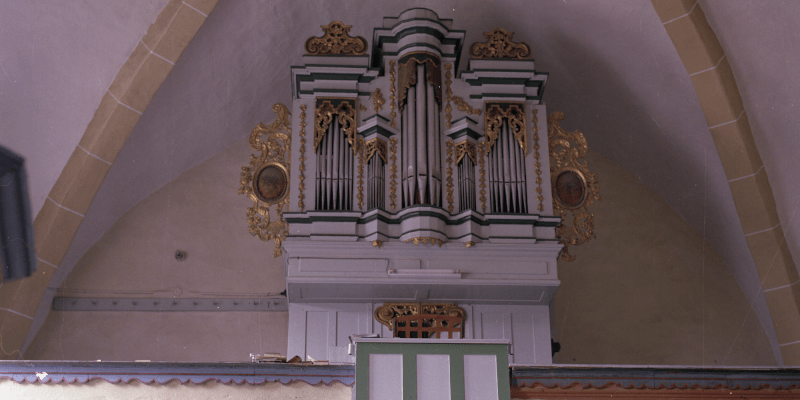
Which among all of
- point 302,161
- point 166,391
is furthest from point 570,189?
point 166,391

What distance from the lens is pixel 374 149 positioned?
796 centimetres

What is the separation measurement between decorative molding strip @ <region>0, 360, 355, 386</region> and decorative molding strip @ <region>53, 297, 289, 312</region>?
2866mm

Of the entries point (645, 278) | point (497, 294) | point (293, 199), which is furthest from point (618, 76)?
point (293, 199)

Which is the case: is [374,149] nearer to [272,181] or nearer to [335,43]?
[272,181]

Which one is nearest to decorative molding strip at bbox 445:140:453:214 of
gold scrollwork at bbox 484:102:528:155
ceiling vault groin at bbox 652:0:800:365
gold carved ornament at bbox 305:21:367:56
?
gold scrollwork at bbox 484:102:528:155

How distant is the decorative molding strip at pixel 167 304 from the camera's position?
855 cm

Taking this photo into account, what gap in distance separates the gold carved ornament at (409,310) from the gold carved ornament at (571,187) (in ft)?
3.61

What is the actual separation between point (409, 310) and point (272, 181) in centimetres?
170

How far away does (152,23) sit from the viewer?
7840 millimetres

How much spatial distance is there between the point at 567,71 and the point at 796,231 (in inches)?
110

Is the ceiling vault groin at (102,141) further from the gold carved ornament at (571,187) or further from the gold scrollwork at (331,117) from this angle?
the gold carved ornament at (571,187)

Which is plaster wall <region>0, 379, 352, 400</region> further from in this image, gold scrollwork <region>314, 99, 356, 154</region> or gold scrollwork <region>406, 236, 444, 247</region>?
gold scrollwork <region>314, 99, 356, 154</region>

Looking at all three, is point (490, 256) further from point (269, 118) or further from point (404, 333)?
point (269, 118)

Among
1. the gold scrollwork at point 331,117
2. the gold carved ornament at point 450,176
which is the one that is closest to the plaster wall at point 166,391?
the gold carved ornament at point 450,176
